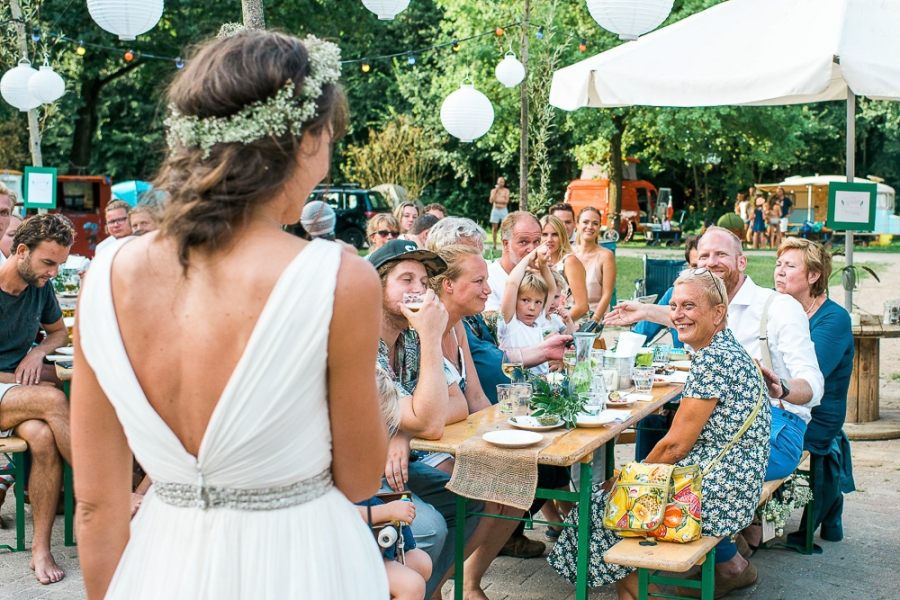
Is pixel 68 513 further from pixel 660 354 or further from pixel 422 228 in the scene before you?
pixel 422 228

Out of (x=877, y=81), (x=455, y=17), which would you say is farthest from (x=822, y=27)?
(x=455, y=17)

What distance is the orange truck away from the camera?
2706 centimetres

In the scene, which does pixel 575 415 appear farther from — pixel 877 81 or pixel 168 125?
pixel 877 81

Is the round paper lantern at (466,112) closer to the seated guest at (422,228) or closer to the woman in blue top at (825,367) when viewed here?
the seated guest at (422,228)

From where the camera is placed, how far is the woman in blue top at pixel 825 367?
165 inches

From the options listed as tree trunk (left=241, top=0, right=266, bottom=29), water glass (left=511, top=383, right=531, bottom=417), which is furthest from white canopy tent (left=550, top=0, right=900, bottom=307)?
water glass (left=511, top=383, right=531, bottom=417)

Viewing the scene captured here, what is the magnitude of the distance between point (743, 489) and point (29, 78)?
8865 millimetres

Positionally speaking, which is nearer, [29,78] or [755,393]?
[755,393]

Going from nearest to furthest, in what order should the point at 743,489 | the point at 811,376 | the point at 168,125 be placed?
the point at 168,125, the point at 743,489, the point at 811,376

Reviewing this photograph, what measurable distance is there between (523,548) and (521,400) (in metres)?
1.06

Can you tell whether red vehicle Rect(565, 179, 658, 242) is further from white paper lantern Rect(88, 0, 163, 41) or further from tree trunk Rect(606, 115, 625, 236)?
white paper lantern Rect(88, 0, 163, 41)

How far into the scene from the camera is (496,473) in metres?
2.97

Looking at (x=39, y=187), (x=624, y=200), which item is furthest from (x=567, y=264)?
(x=624, y=200)

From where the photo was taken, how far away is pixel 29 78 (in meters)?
9.32
